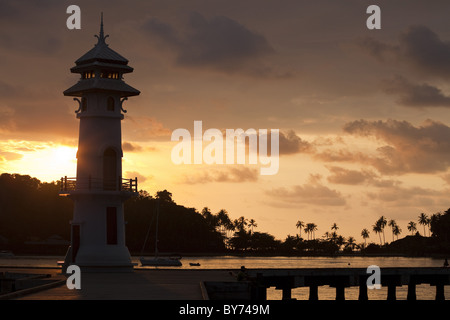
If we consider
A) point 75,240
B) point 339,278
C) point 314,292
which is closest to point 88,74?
point 75,240

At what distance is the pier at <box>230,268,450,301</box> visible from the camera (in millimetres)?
48875

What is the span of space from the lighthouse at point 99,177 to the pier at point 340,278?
355 inches

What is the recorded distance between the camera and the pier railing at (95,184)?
49.2 metres

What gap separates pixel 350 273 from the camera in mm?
51594

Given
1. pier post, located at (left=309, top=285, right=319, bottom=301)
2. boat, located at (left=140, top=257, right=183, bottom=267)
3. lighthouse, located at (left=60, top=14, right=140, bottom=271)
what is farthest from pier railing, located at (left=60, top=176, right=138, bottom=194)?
boat, located at (left=140, top=257, right=183, bottom=267)

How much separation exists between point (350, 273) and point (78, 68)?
21527mm

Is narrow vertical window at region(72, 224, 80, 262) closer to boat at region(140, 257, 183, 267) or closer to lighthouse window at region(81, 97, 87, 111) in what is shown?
lighthouse window at region(81, 97, 87, 111)

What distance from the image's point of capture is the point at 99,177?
4938 cm

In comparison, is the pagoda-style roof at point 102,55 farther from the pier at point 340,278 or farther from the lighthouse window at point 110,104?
the pier at point 340,278

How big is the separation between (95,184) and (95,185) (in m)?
0.06

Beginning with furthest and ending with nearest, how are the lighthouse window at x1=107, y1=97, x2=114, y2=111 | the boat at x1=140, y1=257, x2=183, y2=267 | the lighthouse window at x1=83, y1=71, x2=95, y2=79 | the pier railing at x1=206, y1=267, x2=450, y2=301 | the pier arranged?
the boat at x1=140, y1=257, x2=183, y2=267 < the lighthouse window at x1=83, y1=71, x2=95, y2=79 < the lighthouse window at x1=107, y1=97, x2=114, y2=111 < the pier < the pier railing at x1=206, y1=267, x2=450, y2=301

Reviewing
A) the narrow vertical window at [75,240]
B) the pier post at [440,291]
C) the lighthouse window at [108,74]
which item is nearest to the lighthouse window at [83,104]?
the lighthouse window at [108,74]
